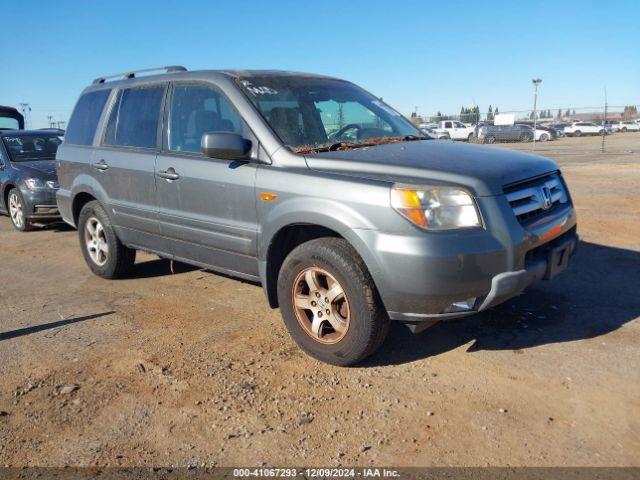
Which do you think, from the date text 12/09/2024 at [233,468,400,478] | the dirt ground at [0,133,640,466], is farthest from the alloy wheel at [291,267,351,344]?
the date text 12/09/2024 at [233,468,400,478]

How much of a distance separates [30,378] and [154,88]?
2573mm

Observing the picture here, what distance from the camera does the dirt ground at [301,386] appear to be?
8.68ft

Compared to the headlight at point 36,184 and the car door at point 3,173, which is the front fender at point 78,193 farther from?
the car door at point 3,173

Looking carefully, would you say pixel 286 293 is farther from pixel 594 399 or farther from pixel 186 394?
pixel 594 399

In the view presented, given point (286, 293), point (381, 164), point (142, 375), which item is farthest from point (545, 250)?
point (142, 375)

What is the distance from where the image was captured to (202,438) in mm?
2771

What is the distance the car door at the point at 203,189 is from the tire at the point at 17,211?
16.6 feet

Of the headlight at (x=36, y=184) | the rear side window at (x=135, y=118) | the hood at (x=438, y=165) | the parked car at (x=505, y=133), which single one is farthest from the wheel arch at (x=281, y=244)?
the parked car at (x=505, y=133)

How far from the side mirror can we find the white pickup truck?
3752cm

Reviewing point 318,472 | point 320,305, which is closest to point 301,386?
point 320,305

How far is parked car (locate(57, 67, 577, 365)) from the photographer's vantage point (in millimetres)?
3045

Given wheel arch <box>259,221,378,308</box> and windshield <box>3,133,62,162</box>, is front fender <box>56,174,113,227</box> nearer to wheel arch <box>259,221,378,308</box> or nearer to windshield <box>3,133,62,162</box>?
wheel arch <box>259,221,378,308</box>

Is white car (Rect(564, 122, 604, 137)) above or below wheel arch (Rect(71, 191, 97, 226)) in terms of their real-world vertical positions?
below

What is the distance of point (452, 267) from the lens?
297 centimetres
